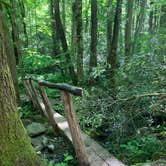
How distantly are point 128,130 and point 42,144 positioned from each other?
5.29 ft

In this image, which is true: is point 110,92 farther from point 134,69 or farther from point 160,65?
point 160,65

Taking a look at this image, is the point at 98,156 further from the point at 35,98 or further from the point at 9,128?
the point at 35,98

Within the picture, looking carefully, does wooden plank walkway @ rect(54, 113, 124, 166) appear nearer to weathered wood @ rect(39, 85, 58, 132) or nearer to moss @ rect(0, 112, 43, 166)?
weathered wood @ rect(39, 85, 58, 132)

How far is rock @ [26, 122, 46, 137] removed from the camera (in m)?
5.09

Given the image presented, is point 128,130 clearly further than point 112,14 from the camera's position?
No

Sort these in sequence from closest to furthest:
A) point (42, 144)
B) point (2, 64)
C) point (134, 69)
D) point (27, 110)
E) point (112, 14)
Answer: point (2, 64), point (42, 144), point (134, 69), point (27, 110), point (112, 14)

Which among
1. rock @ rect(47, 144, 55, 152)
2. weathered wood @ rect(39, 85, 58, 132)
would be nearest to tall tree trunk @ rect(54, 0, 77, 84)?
weathered wood @ rect(39, 85, 58, 132)

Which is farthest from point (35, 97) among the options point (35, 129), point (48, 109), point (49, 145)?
point (49, 145)

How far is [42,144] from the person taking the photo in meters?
4.68

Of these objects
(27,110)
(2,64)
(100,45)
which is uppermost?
(2,64)

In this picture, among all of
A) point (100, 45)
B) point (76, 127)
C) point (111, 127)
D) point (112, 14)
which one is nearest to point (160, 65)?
point (111, 127)

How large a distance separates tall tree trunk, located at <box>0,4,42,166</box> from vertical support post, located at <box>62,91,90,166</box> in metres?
0.67

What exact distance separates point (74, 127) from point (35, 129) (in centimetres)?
194

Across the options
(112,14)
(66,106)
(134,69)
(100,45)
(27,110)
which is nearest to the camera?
(66,106)
